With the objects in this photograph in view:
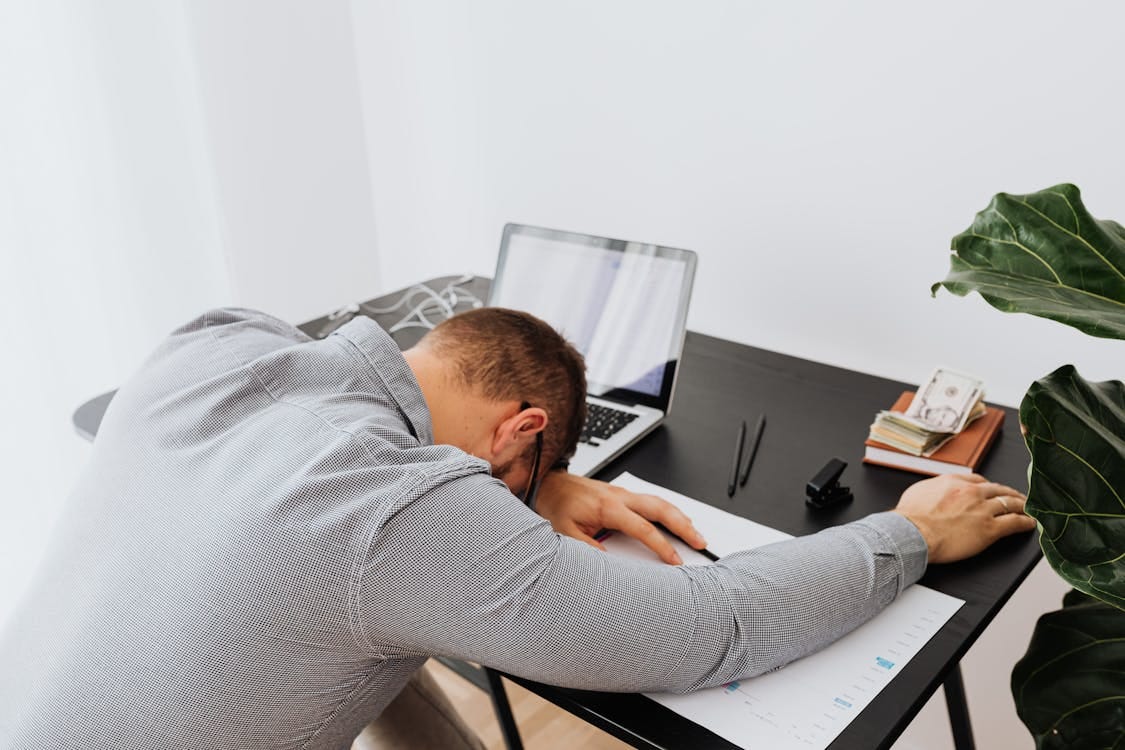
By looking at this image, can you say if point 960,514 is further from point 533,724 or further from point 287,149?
point 287,149

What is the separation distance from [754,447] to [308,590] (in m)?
0.78

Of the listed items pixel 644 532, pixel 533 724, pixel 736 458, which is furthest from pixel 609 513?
pixel 533 724

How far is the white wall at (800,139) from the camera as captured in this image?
4.52 ft

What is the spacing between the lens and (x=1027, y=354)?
1.48 m

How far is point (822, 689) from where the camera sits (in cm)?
91

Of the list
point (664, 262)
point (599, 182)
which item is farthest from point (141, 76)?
point (664, 262)

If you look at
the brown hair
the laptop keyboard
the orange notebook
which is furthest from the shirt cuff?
the laptop keyboard

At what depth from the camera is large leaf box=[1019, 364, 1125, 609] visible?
31.4 inches

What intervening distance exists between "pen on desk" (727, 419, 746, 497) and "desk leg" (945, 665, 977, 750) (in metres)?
0.47

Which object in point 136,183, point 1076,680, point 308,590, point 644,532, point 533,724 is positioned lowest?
point 533,724

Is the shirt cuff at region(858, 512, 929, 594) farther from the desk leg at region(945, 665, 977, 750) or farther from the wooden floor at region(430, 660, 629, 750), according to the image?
the wooden floor at region(430, 660, 629, 750)

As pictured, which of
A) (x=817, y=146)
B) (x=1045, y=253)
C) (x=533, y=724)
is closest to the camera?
(x=1045, y=253)

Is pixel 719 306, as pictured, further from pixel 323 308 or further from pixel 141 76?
pixel 141 76

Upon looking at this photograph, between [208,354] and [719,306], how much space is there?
1.08 meters
